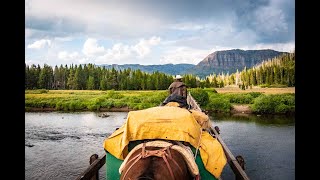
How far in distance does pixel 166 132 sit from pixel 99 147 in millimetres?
20592

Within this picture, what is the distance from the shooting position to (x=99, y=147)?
77.5 feet

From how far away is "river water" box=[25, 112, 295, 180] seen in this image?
18859 mm

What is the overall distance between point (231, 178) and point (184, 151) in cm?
1449

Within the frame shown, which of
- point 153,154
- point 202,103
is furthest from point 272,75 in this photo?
point 153,154

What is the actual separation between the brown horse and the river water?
47.7 feet

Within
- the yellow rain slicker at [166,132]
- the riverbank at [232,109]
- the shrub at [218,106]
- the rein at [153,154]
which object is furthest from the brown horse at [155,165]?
the riverbank at [232,109]

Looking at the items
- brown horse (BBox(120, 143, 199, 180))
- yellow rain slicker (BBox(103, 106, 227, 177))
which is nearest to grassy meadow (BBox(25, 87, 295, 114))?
yellow rain slicker (BBox(103, 106, 227, 177))

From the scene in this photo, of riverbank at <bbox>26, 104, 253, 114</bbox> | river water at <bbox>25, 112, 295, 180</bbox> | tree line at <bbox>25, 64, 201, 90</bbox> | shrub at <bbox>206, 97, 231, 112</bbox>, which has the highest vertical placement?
tree line at <bbox>25, 64, 201, 90</bbox>

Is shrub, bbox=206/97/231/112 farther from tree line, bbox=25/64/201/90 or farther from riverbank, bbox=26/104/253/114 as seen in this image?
tree line, bbox=25/64/201/90

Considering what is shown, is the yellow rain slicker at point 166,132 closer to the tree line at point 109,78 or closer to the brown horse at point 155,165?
the brown horse at point 155,165

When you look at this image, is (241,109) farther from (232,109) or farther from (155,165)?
(155,165)

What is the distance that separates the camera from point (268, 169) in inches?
741
